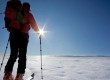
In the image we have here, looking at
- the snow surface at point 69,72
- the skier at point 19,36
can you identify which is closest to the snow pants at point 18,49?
the skier at point 19,36

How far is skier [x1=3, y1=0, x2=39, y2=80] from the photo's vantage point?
6.07 metres

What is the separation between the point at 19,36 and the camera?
6277mm

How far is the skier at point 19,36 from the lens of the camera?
6.07 meters

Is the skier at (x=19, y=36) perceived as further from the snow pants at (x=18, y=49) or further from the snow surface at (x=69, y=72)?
the snow surface at (x=69, y=72)

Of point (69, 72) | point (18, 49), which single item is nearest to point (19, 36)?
point (18, 49)

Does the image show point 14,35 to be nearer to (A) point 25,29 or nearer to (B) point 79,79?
(A) point 25,29

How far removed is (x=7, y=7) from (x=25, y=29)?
89 centimetres

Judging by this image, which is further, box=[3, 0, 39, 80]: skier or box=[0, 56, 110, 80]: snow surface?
box=[0, 56, 110, 80]: snow surface

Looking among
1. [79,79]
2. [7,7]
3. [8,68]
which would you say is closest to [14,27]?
[7,7]

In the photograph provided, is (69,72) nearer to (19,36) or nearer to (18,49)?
(18,49)

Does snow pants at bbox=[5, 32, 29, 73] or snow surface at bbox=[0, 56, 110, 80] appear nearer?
snow pants at bbox=[5, 32, 29, 73]

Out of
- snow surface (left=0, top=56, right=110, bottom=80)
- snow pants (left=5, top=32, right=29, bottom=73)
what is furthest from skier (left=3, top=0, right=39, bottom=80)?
snow surface (left=0, top=56, right=110, bottom=80)

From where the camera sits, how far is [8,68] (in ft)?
19.7

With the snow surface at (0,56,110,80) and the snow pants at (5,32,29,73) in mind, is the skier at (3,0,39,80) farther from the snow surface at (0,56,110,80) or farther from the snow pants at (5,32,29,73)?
the snow surface at (0,56,110,80)
